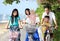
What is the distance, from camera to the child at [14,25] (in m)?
2.18

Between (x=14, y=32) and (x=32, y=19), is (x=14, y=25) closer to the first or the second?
(x=14, y=32)

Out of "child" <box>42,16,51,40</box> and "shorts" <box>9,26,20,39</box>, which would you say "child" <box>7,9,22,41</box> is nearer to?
"shorts" <box>9,26,20,39</box>

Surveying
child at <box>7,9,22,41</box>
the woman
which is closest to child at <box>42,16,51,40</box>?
the woman

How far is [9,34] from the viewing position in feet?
Result: 7.13

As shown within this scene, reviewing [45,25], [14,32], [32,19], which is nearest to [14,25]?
[14,32]

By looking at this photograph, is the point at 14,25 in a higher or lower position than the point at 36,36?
higher

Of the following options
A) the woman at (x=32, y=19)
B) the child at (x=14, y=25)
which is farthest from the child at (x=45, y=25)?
the child at (x=14, y=25)

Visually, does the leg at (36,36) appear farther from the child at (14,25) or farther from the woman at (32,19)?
the child at (14,25)

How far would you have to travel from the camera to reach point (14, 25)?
86.1 inches

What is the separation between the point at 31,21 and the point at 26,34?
126 mm

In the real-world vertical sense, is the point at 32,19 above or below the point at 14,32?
above

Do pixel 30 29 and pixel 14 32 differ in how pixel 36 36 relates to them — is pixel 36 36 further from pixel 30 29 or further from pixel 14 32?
pixel 14 32

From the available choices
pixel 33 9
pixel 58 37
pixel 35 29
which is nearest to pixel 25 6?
pixel 33 9

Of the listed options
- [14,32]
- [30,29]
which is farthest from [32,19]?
[14,32]
